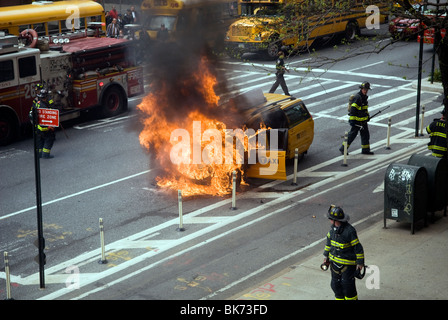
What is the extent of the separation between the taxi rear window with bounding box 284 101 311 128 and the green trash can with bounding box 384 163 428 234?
13.6 ft

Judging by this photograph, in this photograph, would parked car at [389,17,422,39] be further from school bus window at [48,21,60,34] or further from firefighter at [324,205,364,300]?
school bus window at [48,21,60,34]

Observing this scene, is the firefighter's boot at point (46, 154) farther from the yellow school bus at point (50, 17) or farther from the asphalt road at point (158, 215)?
the yellow school bus at point (50, 17)

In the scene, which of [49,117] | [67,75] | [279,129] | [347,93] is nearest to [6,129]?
[67,75]

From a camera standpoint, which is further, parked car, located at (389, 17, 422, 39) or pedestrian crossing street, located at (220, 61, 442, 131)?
pedestrian crossing street, located at (220, 61, 442, 131)

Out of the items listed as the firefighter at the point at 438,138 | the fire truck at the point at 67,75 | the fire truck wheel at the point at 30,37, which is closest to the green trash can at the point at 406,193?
the firefighter at the point at 438,138

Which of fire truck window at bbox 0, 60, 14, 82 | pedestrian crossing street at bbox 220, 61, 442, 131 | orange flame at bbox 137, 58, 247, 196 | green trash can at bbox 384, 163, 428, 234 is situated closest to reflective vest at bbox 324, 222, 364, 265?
green trash can at bbox 384, 163, 428, 234

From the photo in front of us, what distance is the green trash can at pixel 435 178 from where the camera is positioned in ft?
44.5

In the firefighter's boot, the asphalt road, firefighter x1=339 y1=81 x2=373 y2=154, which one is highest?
firefighter x1=339 y1=81 x2=373 y2=154

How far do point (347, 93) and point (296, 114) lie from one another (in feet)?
26.5

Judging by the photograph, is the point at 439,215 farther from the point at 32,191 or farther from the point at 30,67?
the point at 30,67

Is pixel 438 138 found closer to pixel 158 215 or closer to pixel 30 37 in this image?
pixel 158 215

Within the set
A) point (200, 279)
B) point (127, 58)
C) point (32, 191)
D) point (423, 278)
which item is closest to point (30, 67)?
point (127, 58)

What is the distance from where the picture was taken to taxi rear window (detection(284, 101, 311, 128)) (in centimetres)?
1702

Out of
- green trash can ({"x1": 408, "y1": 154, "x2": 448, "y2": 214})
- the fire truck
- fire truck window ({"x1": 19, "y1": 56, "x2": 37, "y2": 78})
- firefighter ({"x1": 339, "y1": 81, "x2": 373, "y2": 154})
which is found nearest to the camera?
green trash can ({"x1": 408, "y1": 154, "x2": 448, "y2": 214})
